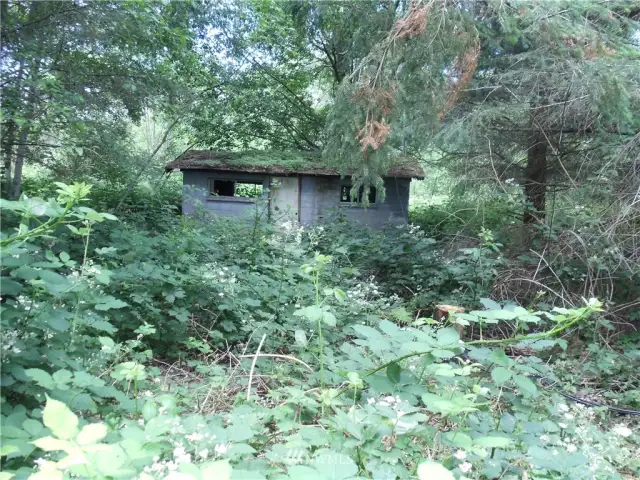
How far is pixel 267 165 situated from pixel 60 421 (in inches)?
446

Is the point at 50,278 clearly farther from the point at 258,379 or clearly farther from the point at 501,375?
the point at 501,375

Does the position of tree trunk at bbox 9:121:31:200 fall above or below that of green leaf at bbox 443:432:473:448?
above

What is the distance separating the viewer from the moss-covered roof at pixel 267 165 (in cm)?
1180

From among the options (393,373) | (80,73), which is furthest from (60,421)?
(80,73)

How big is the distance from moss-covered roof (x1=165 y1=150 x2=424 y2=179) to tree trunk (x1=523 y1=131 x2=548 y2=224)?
4544mm

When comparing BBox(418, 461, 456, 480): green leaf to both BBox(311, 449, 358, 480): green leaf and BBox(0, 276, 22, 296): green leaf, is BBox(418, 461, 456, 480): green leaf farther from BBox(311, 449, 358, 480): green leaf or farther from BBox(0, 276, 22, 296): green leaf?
BBox(0, 276, 22, 296): green leaf

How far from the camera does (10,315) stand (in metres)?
1.56

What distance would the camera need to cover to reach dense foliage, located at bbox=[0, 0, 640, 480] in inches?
59.1

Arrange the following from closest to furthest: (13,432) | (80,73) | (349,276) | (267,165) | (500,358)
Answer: (13,432), (500,358), (80,73), (349,276), (267,165)

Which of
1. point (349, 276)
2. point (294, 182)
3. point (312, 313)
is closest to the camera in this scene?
point (312, 313)

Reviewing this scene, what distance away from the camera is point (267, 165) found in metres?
11.9

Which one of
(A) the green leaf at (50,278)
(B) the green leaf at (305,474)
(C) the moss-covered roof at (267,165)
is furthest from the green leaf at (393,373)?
(C) the moss-covered roof at (267,165)

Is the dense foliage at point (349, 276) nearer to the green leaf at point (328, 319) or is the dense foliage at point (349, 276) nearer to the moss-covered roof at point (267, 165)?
the green leaf at point (328, 319)

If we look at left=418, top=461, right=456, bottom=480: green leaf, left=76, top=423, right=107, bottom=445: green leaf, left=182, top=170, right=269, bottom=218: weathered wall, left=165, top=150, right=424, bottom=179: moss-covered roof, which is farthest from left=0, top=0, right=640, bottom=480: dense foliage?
left=182, top=170, right=269, bottom=218: weathered wall
